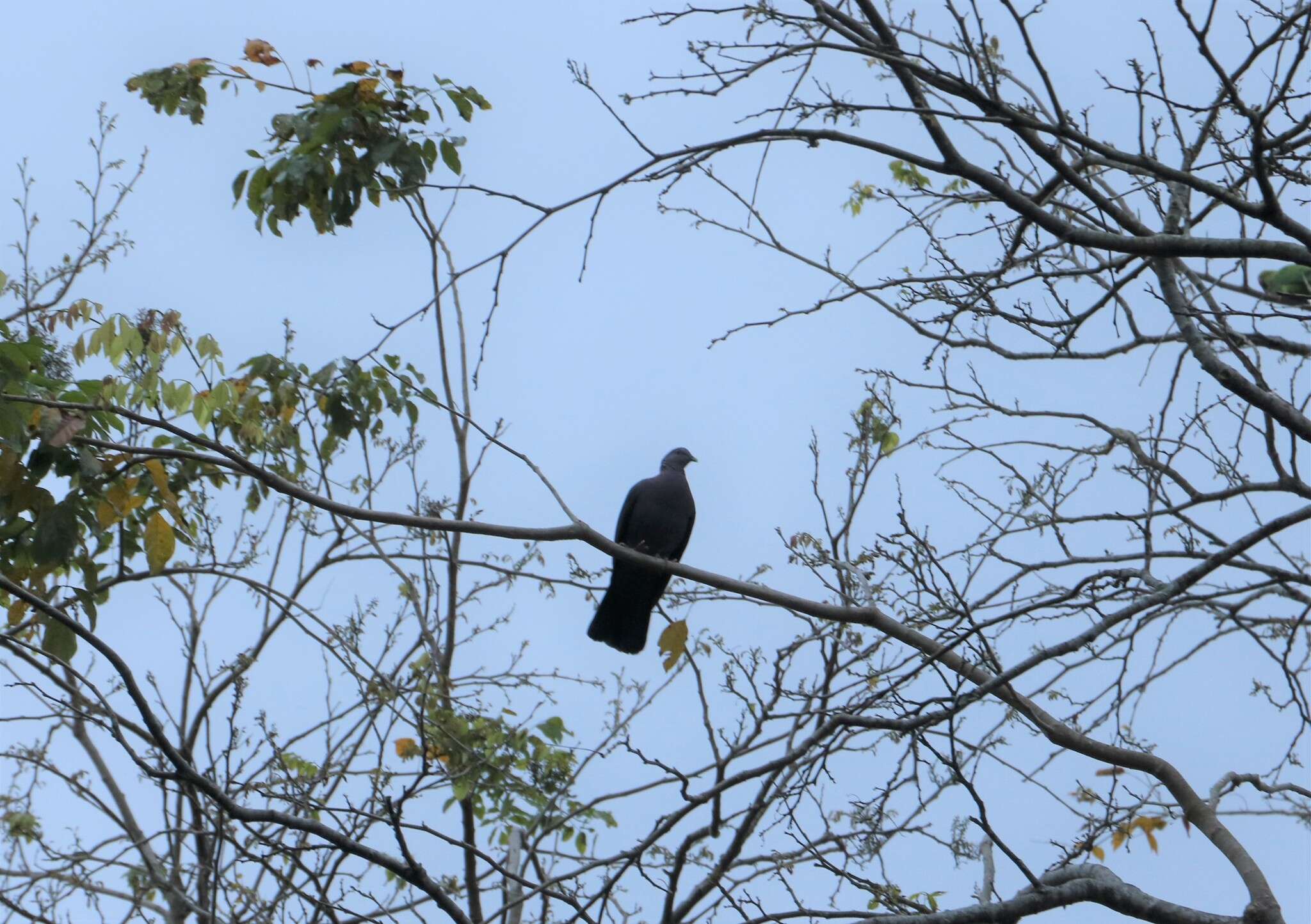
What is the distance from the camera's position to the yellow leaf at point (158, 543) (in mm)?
3412

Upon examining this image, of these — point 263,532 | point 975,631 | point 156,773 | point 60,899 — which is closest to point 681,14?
point 975,631

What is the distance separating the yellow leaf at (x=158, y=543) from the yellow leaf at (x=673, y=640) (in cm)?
129

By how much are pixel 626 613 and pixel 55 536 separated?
293cm

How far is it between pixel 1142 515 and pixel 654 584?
2.74m

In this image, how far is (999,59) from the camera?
13.2 feet

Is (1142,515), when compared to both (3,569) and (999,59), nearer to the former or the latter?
(999,59)

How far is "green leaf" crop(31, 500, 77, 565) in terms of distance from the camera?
10.8ft

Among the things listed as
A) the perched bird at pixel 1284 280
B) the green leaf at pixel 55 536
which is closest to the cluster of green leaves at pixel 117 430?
the green leaf at pixel 55 536

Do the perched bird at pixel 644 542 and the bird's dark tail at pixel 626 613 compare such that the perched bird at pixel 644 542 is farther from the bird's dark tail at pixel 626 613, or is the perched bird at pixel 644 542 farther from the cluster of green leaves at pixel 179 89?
the cluster of green leaves at pixel 179 89

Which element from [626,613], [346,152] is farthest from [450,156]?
[626,613]

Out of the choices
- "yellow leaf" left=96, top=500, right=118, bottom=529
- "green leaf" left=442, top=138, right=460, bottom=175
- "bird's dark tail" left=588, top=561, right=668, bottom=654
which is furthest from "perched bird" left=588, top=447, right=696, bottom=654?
"yellow leaf" left=96, top=500, right=118, bottom=529

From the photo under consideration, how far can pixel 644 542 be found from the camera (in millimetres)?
6312

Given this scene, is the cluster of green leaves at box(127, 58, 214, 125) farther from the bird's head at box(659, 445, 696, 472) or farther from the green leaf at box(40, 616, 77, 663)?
the bird's head at box(659, 445, 696, 472)

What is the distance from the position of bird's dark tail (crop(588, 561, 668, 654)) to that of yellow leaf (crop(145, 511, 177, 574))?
8.28 feet
